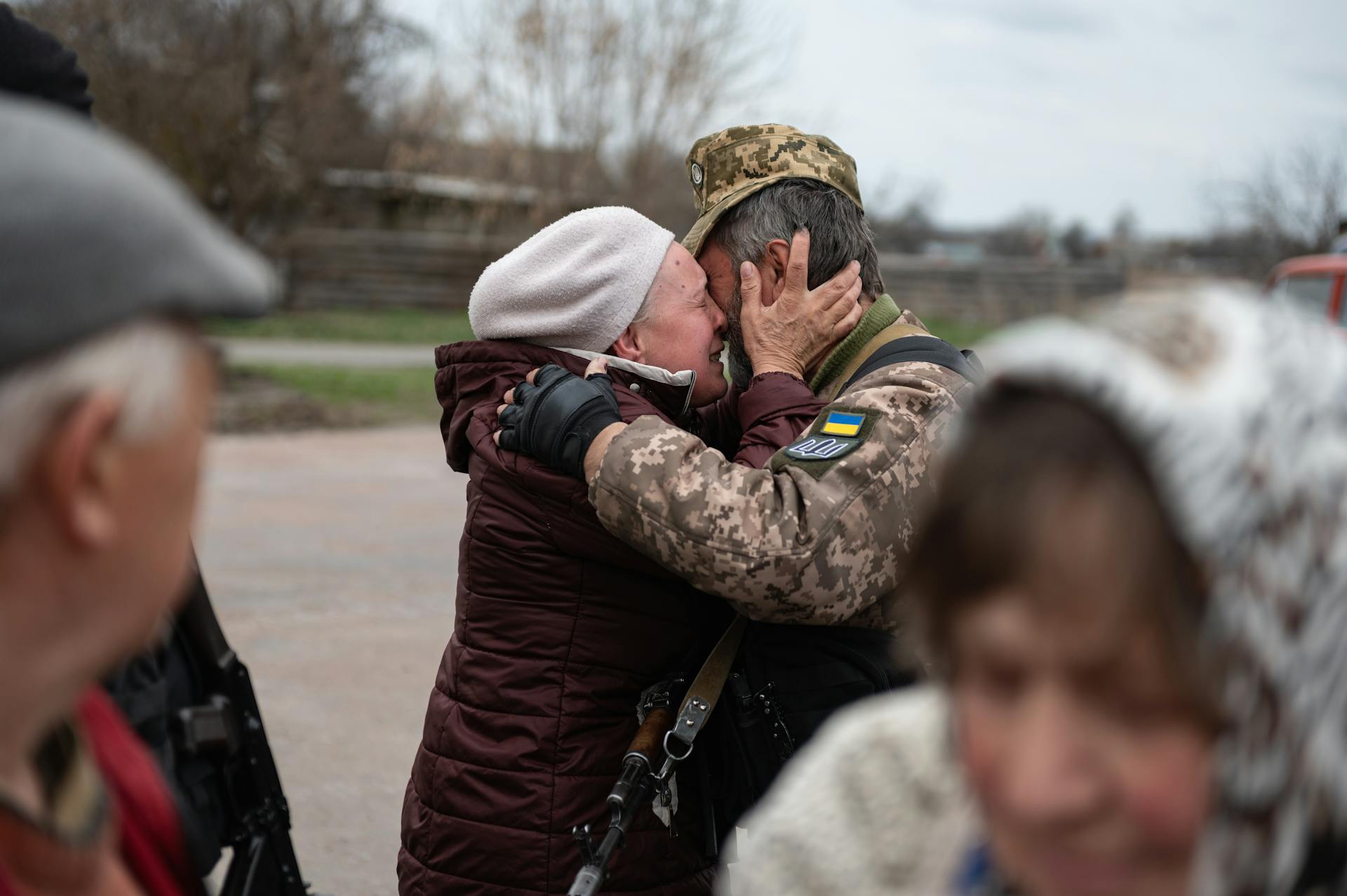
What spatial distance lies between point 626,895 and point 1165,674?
1.66 meters

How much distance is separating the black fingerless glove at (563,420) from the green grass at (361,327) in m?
15.4

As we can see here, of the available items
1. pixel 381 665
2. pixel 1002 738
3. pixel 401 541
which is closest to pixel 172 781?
pixel 1002 738

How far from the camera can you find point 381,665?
5.67 metres

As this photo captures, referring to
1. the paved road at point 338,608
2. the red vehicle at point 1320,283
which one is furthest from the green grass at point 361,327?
the red vehicle at point 1320,283

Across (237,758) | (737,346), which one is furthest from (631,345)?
(237,758)

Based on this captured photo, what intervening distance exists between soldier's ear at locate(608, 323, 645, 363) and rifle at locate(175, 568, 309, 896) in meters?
0.96

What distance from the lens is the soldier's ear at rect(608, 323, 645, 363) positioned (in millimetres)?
2480

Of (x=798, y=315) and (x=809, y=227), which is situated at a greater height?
(x=809, y=227)

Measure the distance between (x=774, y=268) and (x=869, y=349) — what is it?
256mm

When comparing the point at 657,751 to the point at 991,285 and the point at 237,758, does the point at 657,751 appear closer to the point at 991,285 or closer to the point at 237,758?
the point at 237,758

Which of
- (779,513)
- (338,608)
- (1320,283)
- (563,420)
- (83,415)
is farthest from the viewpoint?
(1320,283)

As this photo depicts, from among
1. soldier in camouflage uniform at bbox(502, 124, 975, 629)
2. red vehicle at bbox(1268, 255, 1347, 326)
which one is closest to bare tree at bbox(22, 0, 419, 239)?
red vehicle at bbox(1268, 255, 1347, 326)

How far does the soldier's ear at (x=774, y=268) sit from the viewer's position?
8.51 feet

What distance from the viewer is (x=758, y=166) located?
2.71m
